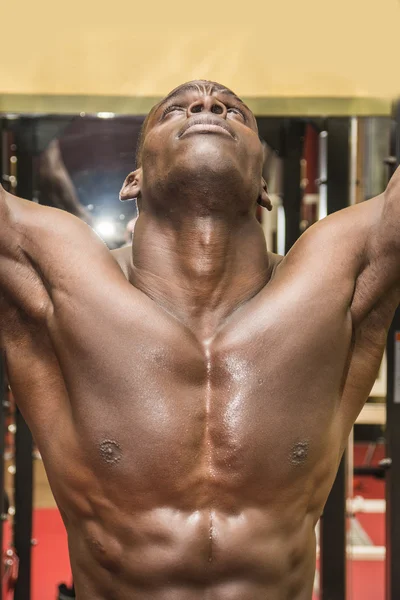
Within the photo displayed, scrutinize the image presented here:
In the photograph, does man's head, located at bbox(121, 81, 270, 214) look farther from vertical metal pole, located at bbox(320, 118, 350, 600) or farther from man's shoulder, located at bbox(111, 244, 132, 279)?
vertical metal pole, located at bbox(320, 118, 350, 600)

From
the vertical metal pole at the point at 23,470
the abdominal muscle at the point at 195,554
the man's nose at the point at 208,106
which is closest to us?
the abdominal muscle at the point at 195,554

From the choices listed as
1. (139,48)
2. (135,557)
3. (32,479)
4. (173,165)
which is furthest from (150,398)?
(32,479)

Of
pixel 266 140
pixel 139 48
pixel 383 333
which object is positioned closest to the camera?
pixel 383 333

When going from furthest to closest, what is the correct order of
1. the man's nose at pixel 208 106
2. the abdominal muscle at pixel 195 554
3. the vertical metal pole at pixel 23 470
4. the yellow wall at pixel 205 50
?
the vertical metal pole at pixel 23 470, the yellow wall at pixel 205 50, the man's nose at pixel 208 106, the abdominal muscle at pixel 195 554

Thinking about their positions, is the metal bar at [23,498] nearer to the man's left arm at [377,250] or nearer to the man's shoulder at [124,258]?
the man's shoulder at [124,258]

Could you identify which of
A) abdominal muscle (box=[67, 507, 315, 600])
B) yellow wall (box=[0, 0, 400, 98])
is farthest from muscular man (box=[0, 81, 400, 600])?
yellow wall (box=[0, 0, 400, 98])

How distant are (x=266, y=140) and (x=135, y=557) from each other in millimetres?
1773

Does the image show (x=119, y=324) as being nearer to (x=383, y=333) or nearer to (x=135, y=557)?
(x=135, y=557)

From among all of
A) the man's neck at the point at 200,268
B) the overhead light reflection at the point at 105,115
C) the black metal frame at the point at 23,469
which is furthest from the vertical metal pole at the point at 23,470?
the man's neck at the point at 200,268

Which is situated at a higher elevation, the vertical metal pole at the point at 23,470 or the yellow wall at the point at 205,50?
the yellow wall at the point at 205,50

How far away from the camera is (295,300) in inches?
60.1

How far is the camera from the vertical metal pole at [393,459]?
9.46ft

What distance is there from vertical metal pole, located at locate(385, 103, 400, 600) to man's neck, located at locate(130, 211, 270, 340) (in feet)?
4.54

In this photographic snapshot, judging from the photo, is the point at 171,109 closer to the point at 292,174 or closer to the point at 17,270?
the point at 17,270
